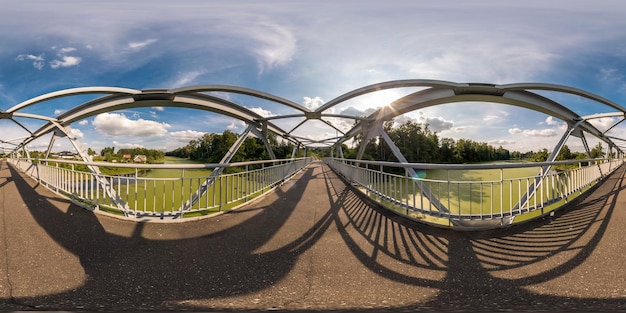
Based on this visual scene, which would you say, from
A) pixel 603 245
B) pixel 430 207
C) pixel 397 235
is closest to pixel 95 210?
pixel 397 235

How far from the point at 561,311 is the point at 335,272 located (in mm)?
2027

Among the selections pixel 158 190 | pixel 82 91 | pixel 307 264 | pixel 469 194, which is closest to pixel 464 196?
pixel 469 194

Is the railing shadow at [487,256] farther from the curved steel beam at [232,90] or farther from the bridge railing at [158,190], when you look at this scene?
the curved steel beam at [232,90]

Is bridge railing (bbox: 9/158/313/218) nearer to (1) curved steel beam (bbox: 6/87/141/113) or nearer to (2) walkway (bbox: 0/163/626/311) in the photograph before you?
(2) walkway (bbox: 0/163/626/311)

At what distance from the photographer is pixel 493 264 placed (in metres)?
3.10

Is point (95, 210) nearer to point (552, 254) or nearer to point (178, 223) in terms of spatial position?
point (178, 223)

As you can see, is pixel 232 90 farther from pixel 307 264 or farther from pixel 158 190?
pixel 307 264

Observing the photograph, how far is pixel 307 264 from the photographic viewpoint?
10.2ft

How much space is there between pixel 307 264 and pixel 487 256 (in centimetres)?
230

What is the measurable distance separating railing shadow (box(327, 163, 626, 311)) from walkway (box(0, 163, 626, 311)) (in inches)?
0.6

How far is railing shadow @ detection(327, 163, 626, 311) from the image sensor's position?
2482 millimetres

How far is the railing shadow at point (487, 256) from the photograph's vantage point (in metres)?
2.48

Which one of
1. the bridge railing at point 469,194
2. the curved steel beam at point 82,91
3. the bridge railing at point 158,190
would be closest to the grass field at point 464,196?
the bridge railing at point 469,194

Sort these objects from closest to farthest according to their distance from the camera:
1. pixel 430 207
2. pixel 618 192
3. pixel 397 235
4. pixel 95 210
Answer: pixel 397 235 → pixel 430 207 → pixel 95 210 → pixel 618 192
